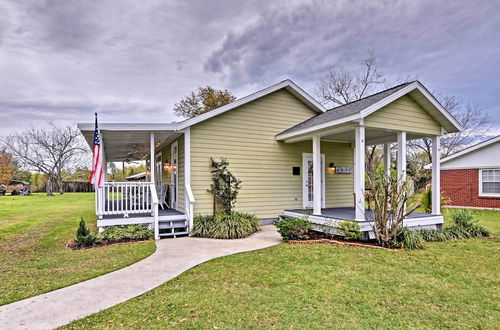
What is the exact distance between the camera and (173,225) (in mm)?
8195

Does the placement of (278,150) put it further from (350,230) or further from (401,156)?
(350,230)

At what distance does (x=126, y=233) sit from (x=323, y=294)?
5630 mm

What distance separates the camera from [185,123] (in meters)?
8.50

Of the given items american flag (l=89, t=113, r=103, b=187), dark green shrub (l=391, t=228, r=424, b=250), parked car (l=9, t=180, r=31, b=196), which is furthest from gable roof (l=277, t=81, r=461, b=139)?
parked car (l=9, t=180, r=31, b=196)

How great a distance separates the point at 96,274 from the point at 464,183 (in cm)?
1782

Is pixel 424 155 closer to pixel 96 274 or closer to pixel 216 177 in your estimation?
pixel 216 177

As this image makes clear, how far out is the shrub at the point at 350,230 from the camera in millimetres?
6981

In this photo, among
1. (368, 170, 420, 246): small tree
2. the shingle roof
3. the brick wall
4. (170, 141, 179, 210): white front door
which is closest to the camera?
(368, 170, 420, 246): small tree

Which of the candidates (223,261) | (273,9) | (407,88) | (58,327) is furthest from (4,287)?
(273,9)

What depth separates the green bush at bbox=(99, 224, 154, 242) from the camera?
287 inches

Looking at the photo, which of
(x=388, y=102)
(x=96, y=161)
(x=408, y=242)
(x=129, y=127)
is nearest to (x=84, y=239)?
(x=96, y=161)

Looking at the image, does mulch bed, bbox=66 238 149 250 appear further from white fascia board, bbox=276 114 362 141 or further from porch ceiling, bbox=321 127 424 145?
porch ceiling, bbox=321 127 424 145

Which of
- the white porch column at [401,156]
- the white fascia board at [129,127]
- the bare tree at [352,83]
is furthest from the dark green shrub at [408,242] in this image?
the bare tree at [352,83]

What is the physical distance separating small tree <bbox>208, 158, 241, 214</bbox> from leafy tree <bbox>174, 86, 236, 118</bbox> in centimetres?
1824
